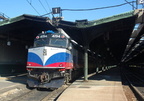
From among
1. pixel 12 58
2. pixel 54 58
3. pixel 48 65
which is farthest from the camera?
pixel 12 58

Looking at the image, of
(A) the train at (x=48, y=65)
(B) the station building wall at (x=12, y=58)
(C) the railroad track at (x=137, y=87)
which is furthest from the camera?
(B) the station building wall at (x=12, y=58)

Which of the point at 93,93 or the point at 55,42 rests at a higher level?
the point at 55,42

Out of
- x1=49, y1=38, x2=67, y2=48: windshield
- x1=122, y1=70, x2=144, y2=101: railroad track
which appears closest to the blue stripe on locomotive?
x1=49, y1=38, x2=67, y2=48: windshield

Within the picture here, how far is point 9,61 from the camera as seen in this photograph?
893 inches

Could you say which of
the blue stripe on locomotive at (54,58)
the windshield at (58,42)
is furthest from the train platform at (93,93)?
the windshield at (58,42)

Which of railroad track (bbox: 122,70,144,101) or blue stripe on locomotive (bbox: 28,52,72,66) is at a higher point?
blue stripe on locomotive (bbox: 28,52,72,66)

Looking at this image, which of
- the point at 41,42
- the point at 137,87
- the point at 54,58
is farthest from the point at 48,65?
the point at 137,87

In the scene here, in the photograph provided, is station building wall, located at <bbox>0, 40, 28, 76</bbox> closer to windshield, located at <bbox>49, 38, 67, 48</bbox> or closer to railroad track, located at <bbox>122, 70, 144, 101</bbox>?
windshield, located at <bbox>49, 38, 67, 48</bbox>

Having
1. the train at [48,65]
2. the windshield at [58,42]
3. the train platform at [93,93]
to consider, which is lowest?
the train platform at [93,93]

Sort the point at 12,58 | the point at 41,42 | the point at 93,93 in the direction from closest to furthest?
1. the point at 93,93
2. the point at 41,42
3. the point at 12,58

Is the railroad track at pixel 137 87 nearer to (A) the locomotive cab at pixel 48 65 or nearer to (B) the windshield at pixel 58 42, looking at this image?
(A) the locomotive cab at pixel 48 65

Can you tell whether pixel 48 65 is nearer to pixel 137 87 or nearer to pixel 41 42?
pixel 41 42

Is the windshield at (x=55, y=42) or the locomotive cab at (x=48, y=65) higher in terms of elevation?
the windshield at (x=55, y=42)

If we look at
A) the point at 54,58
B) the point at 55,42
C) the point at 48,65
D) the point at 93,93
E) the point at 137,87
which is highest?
the point at 55,42
